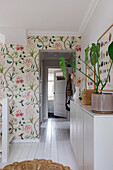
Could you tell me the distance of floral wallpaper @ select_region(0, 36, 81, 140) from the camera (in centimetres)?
413

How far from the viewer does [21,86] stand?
4.16m

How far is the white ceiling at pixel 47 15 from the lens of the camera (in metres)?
2.81

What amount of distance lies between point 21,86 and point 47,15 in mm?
1732

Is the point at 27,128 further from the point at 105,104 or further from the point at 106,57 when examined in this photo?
the point at 105,104

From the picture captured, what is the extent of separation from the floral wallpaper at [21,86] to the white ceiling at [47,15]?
1.83ft

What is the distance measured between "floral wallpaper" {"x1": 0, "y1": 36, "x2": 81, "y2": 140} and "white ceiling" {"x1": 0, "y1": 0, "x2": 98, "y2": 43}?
1.83ft

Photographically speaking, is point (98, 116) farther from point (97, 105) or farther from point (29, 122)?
point (29, 122)

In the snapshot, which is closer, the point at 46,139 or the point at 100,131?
the point at 100,131

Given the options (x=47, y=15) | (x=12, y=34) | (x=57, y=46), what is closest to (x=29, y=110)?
(x=57, y=46)

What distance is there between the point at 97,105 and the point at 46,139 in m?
3.00

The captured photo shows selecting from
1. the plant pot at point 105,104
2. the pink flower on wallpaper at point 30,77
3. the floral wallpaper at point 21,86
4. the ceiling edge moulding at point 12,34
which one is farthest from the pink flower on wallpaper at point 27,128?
the plant pot at point 105,104

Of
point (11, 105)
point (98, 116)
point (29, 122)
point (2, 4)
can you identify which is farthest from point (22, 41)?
point (98, 116)

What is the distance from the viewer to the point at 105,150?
1.44 m

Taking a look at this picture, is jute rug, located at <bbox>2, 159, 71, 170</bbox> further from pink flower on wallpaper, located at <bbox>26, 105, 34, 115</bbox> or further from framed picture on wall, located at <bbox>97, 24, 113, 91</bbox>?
pink flower on wallpaper, located at <bbox>26, 105, 34, 115</bbox>
